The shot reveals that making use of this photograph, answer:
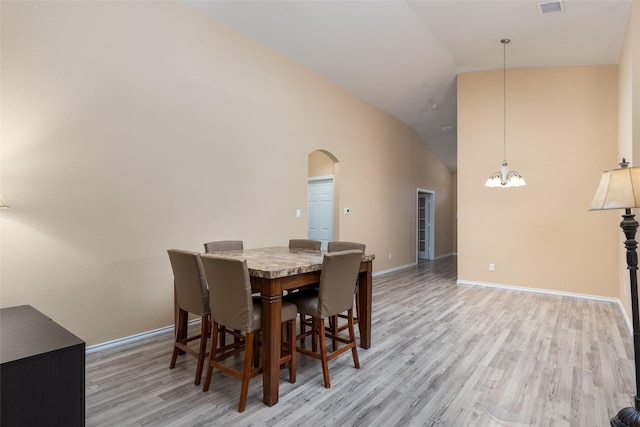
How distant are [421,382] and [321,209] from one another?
4.06 metres

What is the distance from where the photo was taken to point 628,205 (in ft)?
5.66

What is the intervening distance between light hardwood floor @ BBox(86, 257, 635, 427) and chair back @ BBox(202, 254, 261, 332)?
0.52m

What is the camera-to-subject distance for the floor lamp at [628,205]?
1740mm

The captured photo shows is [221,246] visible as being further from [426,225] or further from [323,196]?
[426,225]

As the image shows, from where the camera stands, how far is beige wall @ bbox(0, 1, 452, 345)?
2.55 metres

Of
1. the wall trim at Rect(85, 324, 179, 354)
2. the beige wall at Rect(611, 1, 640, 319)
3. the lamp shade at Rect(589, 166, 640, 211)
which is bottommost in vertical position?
the wall trim at Rect(85, 324, 179, 354)

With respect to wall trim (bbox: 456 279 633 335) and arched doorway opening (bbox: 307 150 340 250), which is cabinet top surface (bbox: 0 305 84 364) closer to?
arched doorway opening (bbox: 307 150 340 250)

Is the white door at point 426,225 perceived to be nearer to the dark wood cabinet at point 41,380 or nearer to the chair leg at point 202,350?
the chair leg at point 202,350

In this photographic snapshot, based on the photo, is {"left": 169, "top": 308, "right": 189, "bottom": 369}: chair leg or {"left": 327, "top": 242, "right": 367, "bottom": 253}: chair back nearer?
{"left": 169, "top": 308, "right": 189, "bottom": 369}: chair leg

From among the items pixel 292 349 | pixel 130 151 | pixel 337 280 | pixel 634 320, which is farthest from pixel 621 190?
pixel 130 151

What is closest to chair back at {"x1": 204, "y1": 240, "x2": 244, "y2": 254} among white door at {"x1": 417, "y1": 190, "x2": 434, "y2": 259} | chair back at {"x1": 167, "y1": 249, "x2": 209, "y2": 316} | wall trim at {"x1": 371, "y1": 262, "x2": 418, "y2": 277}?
chair back at {"x1": 167, "y1": 249, "x2": 209, "y2": 316}

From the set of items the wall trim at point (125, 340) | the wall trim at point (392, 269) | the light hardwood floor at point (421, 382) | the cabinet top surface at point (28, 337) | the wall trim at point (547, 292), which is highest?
the cabinet top surface at point (28, 337)

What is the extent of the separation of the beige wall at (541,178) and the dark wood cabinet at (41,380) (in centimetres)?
565

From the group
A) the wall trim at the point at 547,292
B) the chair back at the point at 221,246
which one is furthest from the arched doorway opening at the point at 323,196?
the wall trim at the point at 547,292
